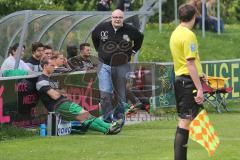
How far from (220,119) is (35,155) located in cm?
665

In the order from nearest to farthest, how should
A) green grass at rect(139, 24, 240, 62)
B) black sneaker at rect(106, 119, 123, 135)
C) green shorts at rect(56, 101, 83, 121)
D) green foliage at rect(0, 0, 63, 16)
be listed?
black sneaker at rect(106, 119, 123, 135) < green shorts at rect(56, 101, 83, 121) < green grass at rect(139, 24, 240, 62) < green foliage at rect(0, 0, 63, 16)

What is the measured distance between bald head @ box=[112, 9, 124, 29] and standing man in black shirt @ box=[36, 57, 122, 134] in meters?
1.48

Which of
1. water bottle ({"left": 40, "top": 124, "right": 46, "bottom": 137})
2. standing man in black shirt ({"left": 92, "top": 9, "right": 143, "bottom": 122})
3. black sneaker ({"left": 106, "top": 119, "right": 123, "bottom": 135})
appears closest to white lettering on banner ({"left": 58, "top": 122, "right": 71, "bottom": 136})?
water bottle ({"left": 40, "top": 124, "right": 46, "bottom": 137})

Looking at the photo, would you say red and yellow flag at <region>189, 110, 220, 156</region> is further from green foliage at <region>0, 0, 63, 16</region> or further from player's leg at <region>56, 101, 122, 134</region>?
green foliage at <region>0, 0, 63, 16</region>

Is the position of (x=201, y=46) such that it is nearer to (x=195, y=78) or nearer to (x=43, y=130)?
(x=43, y=130)

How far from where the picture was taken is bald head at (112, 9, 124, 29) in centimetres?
1572

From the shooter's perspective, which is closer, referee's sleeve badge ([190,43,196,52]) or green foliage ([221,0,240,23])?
referee's sleeve badge ([190,43,196,52])

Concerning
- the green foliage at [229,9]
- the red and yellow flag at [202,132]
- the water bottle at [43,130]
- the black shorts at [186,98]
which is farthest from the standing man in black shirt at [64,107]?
the green foliage at [229,9]

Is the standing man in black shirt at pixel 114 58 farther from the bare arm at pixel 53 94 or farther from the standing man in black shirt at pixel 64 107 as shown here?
the bare arm at pixel 53 94

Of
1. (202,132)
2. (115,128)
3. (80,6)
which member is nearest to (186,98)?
(202,132)

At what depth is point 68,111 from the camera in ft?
48.8

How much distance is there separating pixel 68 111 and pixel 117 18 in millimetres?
2013

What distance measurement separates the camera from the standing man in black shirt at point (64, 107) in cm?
1484

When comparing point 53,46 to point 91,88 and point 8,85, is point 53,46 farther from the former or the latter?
point 8,85
